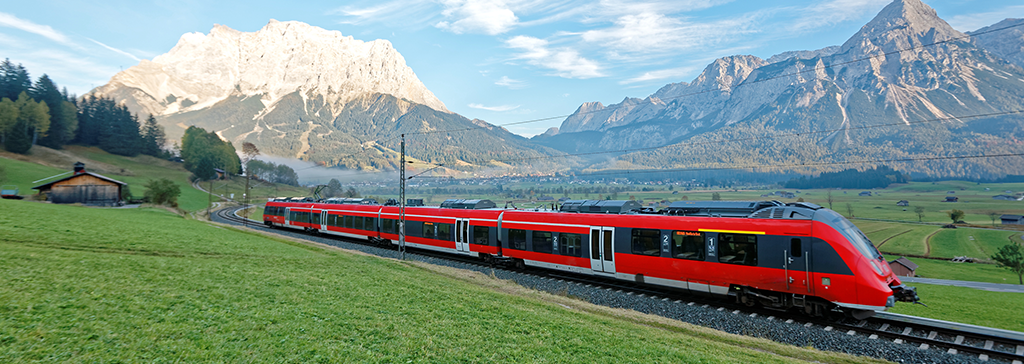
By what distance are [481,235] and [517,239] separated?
3.16 m

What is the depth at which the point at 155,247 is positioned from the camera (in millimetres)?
20641

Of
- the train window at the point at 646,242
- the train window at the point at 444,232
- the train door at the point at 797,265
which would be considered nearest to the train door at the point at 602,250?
the train window at the point at 646,242

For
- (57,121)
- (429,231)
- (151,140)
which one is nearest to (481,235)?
(429,231)

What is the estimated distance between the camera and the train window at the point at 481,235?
27.9m

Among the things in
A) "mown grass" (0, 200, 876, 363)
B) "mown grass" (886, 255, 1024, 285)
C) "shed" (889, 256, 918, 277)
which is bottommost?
"mown grass" (886, 255, 1024, 285)

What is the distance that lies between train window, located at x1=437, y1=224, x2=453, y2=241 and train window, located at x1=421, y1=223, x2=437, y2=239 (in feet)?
1.60

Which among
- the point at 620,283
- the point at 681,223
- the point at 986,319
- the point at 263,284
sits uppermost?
the point at 681,223

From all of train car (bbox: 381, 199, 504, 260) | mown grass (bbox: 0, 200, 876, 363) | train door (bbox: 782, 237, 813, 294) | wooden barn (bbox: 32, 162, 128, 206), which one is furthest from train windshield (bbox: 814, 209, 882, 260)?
wooden barn (bbox: 32, 162, 128, 206)

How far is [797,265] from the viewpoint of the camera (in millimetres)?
15477

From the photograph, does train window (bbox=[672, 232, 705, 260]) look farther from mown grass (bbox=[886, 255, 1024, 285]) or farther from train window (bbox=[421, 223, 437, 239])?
mown grass (bbox=[886, 255, 1024, 285])

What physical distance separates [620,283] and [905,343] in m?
11.3

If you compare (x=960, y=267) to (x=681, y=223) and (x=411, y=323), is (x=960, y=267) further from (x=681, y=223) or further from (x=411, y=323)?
(x=411, y=323)

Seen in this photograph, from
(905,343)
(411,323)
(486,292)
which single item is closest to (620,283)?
(486,292)

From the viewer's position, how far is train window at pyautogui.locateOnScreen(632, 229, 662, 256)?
1922cm
